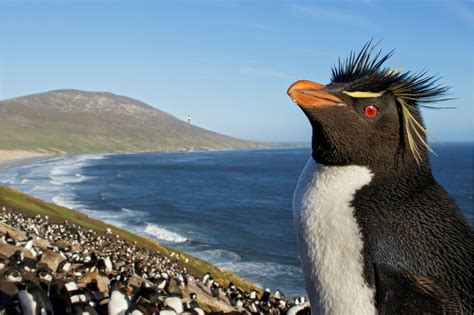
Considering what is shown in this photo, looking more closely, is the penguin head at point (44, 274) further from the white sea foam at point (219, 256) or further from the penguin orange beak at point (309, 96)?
the white sea foam at point (219, 256)

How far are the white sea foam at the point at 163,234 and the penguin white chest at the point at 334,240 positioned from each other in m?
36.7

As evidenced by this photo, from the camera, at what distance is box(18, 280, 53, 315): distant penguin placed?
7.67 m

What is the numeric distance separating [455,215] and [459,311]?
0.66 meters

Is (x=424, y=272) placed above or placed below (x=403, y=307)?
above

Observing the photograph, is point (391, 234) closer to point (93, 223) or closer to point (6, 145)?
point (93, 223)

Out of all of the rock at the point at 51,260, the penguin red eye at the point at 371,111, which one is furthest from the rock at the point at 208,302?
the penguin red eye at the point at 371,111

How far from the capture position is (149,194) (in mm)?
72938

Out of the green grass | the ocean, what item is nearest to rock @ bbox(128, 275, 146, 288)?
the green grass

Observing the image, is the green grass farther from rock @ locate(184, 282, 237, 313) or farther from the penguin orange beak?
the penguin orange beak

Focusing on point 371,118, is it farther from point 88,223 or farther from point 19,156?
point 19,156

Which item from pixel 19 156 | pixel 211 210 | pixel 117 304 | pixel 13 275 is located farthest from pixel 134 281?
pixel 19 156

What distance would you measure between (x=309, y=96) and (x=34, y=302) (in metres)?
6.52

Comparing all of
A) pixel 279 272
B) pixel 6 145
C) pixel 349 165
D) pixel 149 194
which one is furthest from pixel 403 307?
pixel 6 145

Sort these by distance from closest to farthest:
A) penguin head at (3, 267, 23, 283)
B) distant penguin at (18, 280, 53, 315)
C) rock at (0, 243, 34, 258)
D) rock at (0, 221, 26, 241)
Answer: distant penguin at (18, 280, 53, 315) → penguin head at (3, 267, 23, 283) → rock at (0, 243, 34, 258) → rock at (0, 221, 26, 241)
